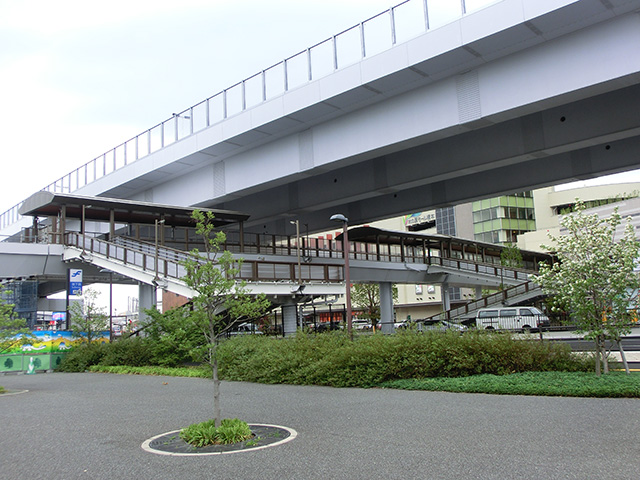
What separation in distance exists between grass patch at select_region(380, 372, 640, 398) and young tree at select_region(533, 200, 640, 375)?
1014 millimetres

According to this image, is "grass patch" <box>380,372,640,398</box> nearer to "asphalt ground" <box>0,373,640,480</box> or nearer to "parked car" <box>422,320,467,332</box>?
"asphalt ground" <box>0,373,640,480</box>

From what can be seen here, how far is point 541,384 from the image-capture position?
12766 millimetres

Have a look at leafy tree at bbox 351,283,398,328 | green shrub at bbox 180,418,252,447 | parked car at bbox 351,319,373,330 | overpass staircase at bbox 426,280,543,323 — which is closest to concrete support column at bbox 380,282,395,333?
parked car at bbox 351,319,373,330

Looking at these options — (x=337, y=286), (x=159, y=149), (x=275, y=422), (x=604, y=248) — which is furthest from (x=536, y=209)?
(x=275, y=422)

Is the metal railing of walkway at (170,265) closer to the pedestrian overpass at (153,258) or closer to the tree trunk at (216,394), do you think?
the pedestrian overpass at (153,258)

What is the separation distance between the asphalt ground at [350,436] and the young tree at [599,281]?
288cm

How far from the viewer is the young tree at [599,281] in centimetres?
1351

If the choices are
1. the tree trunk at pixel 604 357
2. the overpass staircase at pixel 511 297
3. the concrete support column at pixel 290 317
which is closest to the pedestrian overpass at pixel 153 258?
the concrete support column at pixel 290 317

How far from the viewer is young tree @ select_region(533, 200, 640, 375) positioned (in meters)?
13.5

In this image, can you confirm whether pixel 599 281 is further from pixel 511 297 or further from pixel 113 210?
pixel 511 297

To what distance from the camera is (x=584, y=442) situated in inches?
307

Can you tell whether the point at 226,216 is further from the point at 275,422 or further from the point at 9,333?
the point at 275,422

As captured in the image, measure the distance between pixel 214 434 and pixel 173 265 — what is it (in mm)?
18741

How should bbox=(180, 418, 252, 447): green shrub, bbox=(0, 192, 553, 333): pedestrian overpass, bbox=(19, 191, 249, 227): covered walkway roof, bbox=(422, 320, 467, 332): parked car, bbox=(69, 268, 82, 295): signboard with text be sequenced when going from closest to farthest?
bbox=(180, 418, 252, 447): green shrub
bbox=(422, 320, 467, 332): parked car
bbox=(0, 192, 553, 333): pedestrian overpass
bbox=(19, 191, 249, 227): covered walkway roof
bbox=(69, 268, 82, 295): signboard with text
